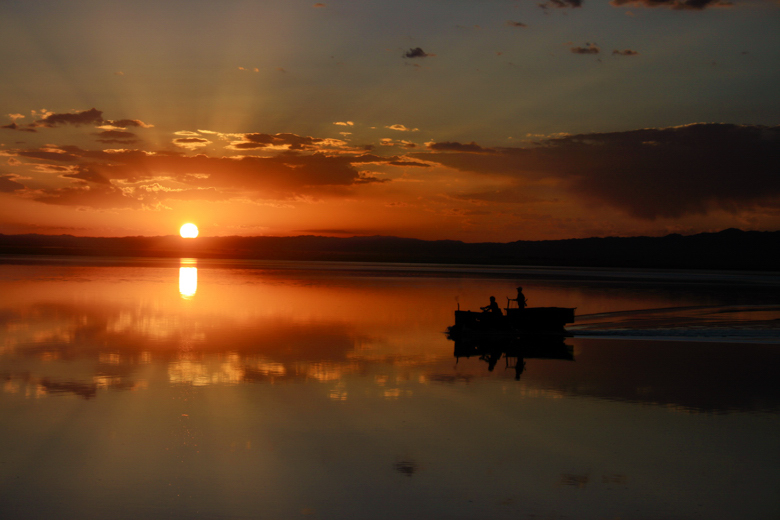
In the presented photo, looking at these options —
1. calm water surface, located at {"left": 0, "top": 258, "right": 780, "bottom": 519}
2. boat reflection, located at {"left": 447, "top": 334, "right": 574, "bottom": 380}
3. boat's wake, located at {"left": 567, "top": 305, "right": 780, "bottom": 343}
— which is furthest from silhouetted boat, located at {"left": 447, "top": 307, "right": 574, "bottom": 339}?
calm water surface, located at {"left": 0, "top": 258, "right": 780, "bottom": 519}

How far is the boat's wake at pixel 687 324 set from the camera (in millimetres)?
24297

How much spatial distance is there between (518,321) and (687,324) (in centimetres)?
849

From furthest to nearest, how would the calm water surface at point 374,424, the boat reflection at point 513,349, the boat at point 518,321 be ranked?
the boat at point 518,321
the boat reflection at point 513,349
the calm water surface at point 374,424

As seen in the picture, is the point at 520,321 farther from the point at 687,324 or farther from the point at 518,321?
the point at 687,324

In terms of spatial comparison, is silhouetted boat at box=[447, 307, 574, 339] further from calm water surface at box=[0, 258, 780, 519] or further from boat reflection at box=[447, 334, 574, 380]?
calm water surface at box=[0, 258, 780, 519]

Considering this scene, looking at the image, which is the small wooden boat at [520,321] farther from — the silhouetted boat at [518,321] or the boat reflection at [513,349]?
the boat reflection at [513,349]

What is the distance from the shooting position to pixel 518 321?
81.9 feet

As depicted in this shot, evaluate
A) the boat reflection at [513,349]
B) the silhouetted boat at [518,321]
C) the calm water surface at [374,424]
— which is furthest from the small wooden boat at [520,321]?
the calm water surface at [374,424]

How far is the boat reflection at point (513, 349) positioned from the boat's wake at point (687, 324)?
7.88ft

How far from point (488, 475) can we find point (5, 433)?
8.24 metres

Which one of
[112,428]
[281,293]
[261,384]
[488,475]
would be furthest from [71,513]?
[281,293]

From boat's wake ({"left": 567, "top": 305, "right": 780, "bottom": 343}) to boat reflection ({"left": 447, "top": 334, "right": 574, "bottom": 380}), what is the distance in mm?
2403

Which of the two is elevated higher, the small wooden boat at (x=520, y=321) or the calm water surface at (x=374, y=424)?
the small wooden boat at (x=520, y=321)

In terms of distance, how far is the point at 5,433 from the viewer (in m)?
10.5
